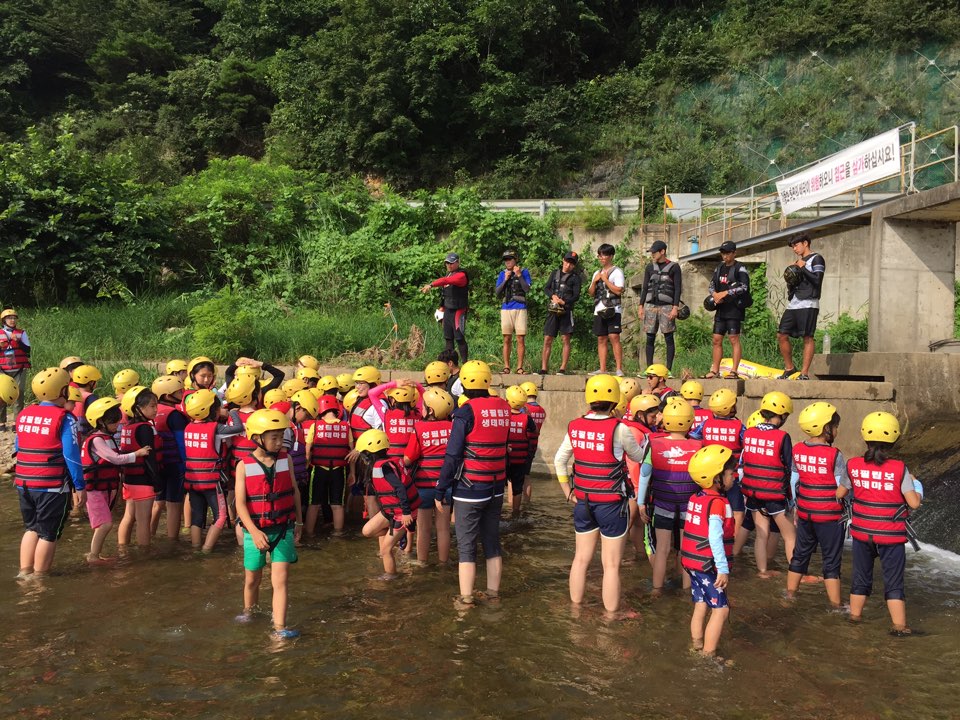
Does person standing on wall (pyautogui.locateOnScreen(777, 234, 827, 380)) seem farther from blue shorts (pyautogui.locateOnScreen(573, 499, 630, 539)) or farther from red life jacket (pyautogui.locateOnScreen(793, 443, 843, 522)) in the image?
blue shorts (pyautogui.locateOnScreen(573, 499, 630, 539))

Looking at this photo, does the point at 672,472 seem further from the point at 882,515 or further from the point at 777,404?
the point at 882,515

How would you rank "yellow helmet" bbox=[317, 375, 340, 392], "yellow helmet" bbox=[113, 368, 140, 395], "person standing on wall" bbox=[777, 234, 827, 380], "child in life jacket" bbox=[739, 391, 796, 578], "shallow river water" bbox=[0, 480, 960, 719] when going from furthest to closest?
"person standing on wall" bbox=[777, 234, 827, 380] < "yellow helmet" bbox=[317, 375, 340, 392] < "yellow helmet" bbox=[113, 368, 140, 395] < "child in life jacket" bbox=[739, 391, 796, 578] < "shallow river water" bbox=[0, 480, 960, 719]

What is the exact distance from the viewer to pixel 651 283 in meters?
11.6

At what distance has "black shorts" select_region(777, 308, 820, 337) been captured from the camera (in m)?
10.3

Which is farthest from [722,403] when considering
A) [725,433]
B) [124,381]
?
[124,381]

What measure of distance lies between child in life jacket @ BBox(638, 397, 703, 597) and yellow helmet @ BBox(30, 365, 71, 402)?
5.43m

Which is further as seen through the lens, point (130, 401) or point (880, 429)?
point (130, 401)

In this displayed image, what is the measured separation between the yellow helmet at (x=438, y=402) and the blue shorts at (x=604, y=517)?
175 cm

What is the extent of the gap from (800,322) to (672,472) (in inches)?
191

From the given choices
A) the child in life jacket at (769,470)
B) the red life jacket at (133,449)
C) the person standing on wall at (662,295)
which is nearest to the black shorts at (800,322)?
the person standing on wall at (662,295)

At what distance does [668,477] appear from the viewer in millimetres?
6668

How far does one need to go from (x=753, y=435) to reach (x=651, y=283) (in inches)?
185

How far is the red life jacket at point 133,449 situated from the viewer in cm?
746

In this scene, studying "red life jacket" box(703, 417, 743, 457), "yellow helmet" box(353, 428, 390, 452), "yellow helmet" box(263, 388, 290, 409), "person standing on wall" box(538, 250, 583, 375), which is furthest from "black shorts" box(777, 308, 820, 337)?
"yellow helmet" box(263, 388, 290, 409)
